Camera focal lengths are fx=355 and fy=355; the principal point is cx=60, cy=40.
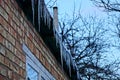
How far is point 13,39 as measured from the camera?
13.9 ft

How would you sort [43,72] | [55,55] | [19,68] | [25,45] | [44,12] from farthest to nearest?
[55,55]
[43,72]
[44,12]
[25,45]
[19,68]

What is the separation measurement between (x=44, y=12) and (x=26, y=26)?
37 centimetres

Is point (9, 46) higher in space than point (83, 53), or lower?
lower

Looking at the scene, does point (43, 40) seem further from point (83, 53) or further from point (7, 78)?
point (83, 53)

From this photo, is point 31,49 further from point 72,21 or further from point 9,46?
point 72,21

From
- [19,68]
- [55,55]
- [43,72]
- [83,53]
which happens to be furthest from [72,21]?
[19,68]

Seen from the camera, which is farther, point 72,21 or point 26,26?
point 72,21

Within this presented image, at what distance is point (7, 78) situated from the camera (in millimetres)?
3887

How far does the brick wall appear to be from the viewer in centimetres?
385

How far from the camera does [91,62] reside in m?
22.8

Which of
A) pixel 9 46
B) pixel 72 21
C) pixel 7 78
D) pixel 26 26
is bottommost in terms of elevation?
pixel 7 78

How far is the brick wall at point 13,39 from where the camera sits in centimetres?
385

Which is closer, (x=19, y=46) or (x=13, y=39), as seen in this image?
(x=13, y=39)

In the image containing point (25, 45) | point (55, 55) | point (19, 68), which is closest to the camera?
point (19, 68)
